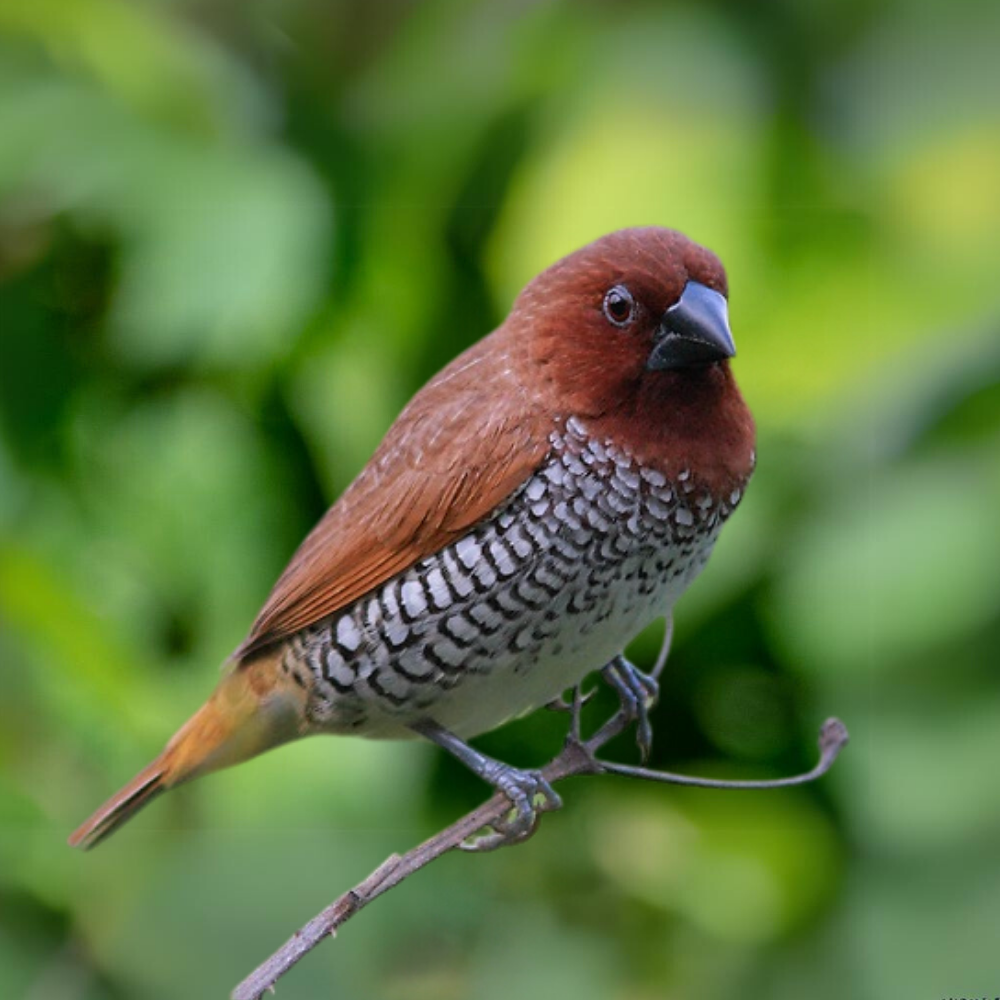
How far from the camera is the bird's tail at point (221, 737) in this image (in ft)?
8.86

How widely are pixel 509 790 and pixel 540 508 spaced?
0.43 m

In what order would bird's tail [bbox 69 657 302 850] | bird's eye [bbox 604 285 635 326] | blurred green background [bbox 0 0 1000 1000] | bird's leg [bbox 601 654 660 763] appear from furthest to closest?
blurred green background [bbox 0 0 1000 1000] → bird's tail [bbox 69 657 302 850] → bird's leg [bbox 601 654 660 763] → bird's eye [bbox 604 285 635 326]

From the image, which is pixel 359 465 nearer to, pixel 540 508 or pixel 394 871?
pixel 540 508

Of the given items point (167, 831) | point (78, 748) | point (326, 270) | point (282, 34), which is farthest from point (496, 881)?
point (282, 34)

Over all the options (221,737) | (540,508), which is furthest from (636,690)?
(221,737)

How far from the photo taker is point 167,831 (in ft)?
11.0

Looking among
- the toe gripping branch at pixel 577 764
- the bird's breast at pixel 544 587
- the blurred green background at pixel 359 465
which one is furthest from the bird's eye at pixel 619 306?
the blurred green background at pixel 359 465

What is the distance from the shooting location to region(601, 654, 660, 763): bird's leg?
2.50 m

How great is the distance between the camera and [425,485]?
2469 mm

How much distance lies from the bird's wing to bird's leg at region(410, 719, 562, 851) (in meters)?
0.29

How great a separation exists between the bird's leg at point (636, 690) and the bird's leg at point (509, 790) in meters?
0.18

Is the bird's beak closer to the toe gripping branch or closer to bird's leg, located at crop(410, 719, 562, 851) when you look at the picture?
the toe gripping branch

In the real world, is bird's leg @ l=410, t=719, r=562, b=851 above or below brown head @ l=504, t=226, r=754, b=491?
below

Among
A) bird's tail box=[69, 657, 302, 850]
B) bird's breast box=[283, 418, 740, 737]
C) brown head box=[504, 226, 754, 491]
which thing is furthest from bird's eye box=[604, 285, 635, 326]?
bird's tail box=[69, 657, 302, 850]
